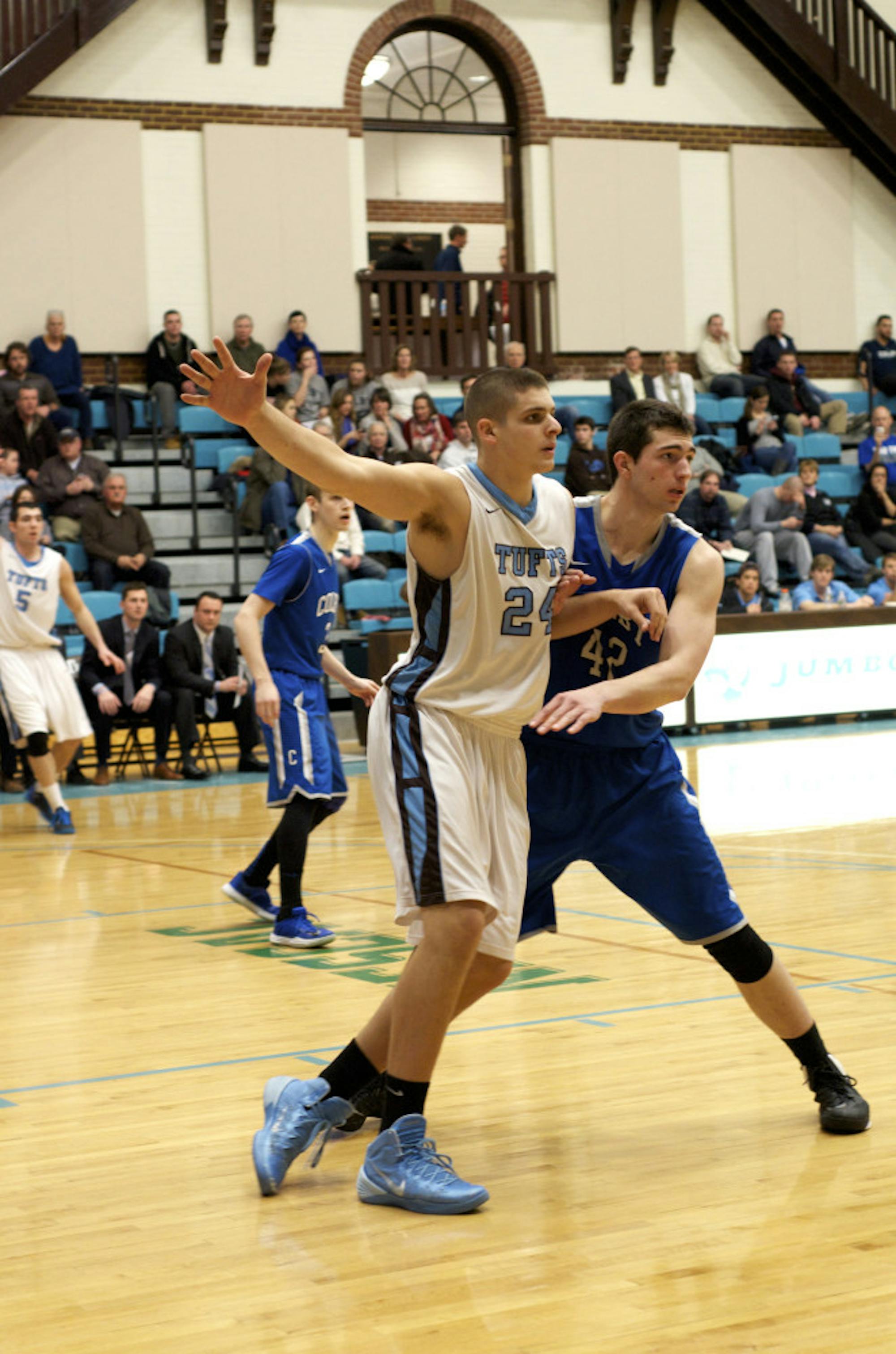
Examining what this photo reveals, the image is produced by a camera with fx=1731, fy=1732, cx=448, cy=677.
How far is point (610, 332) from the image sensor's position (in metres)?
19.4

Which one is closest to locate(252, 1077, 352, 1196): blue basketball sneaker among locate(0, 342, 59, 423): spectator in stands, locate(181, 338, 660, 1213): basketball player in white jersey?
locate(181, 338, 660, 1213): basketball player in white jersey

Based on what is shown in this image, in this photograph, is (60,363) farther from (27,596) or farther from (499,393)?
(499,393)

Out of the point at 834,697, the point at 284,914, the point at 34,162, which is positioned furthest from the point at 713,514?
the point at 284,914

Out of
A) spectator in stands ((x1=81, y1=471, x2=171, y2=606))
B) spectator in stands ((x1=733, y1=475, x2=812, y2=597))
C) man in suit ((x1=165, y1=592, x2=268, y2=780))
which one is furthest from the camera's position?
spectator in stands ((x1=733, y1=475, x2=812, y2=597))

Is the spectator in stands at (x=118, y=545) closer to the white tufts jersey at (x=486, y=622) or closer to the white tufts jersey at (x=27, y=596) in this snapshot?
the white tufts jersey at (x=27, y=596)

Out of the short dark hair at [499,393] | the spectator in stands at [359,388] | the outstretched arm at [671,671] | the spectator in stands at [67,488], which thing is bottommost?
the outstretched arm at [671,671]

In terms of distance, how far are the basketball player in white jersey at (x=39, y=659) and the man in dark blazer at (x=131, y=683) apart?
6.99ft

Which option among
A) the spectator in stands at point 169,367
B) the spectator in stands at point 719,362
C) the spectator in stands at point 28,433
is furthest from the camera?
the spectator in stands at point 719,362

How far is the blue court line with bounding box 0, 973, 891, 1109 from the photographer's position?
432 cm

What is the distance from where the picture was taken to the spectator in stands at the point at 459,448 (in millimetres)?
15453

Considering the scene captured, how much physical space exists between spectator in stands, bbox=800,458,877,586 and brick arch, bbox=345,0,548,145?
17.5 feet

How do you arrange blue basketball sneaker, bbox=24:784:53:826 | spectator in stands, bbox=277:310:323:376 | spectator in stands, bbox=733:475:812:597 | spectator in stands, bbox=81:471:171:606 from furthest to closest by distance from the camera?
spectator in stands, bbox=277:310:323:376 → spectator in stands, bbox=733:475:812:597 → spectator in stands, bbox=81:471:171:606 → blue basketball sneaker, bbox=24:784:53:826

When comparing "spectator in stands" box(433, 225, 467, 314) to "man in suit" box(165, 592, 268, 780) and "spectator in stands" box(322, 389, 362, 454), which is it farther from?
"man in suit" box(165, 592, 268, 780)

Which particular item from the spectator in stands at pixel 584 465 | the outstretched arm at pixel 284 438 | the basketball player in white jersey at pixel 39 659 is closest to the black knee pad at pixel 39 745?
the basketball player in white jersey at pixel 39 659
